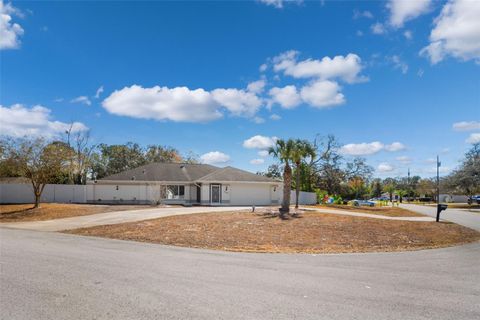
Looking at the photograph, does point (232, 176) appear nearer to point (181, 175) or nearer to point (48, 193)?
point (181, 175)

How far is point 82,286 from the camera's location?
757cm

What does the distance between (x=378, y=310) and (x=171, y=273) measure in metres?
4.81

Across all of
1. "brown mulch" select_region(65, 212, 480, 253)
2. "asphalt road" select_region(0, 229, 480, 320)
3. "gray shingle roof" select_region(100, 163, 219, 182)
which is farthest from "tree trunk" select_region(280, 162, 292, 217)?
"gray shingle roof" select_region(100, 163, 219, 182)

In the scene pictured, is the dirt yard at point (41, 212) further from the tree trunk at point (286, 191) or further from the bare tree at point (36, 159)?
the tree trunk at point (286, 191)

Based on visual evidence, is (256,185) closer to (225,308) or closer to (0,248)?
(0,248)

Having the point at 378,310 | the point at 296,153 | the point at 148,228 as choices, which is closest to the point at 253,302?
the point at 378,310

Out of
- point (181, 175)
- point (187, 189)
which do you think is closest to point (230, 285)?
point (187, 189)

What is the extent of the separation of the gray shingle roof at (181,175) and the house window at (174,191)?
1.00m

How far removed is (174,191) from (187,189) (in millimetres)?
1438

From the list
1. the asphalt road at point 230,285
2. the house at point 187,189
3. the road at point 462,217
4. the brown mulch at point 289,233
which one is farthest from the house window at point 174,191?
the asphalt road at point 230,285

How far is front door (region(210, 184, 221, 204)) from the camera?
38.0 meters

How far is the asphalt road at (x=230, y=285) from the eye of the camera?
6.11 metres

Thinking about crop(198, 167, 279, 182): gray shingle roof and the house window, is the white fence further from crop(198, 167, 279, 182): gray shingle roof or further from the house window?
crop(198, 167, 279, 182): gray shingle roof

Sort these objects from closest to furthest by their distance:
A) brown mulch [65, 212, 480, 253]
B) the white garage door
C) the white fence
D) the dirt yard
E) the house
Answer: brown mulch [65, 212, 480, 253]
the dirt yard
the white fence
the house
the white garage door
